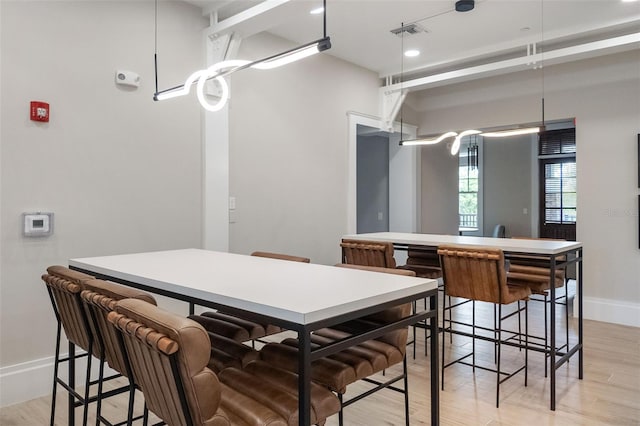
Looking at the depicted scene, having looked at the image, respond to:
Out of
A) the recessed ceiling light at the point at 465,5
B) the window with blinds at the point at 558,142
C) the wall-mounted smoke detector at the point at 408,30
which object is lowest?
the window with blinds at the point at 558,142

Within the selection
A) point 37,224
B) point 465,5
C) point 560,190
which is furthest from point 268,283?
point 560,190

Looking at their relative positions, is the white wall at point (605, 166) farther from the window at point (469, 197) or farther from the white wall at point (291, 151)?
the window at point (469, 197)

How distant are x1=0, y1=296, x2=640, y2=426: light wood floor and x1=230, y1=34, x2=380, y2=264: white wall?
167 cm

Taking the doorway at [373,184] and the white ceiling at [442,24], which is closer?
the white ceiling at [442,24]

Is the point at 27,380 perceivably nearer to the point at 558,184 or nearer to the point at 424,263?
the point at 424,263

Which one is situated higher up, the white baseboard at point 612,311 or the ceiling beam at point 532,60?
the ceiling beam at point 532,60

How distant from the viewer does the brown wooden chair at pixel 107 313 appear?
1.58 meters

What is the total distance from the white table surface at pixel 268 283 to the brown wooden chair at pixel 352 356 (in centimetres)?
19

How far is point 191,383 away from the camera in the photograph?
1200mm

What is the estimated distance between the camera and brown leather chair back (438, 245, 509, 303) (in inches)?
105

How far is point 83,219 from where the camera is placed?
9.88 feet

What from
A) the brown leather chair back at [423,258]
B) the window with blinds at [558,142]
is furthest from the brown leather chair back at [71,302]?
the window with blinds at [558,142]

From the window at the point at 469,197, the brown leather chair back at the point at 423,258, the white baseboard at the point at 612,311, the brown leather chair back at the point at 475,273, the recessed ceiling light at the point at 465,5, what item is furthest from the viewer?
the window at the point at 469,197

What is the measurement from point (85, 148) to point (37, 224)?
0.58m
